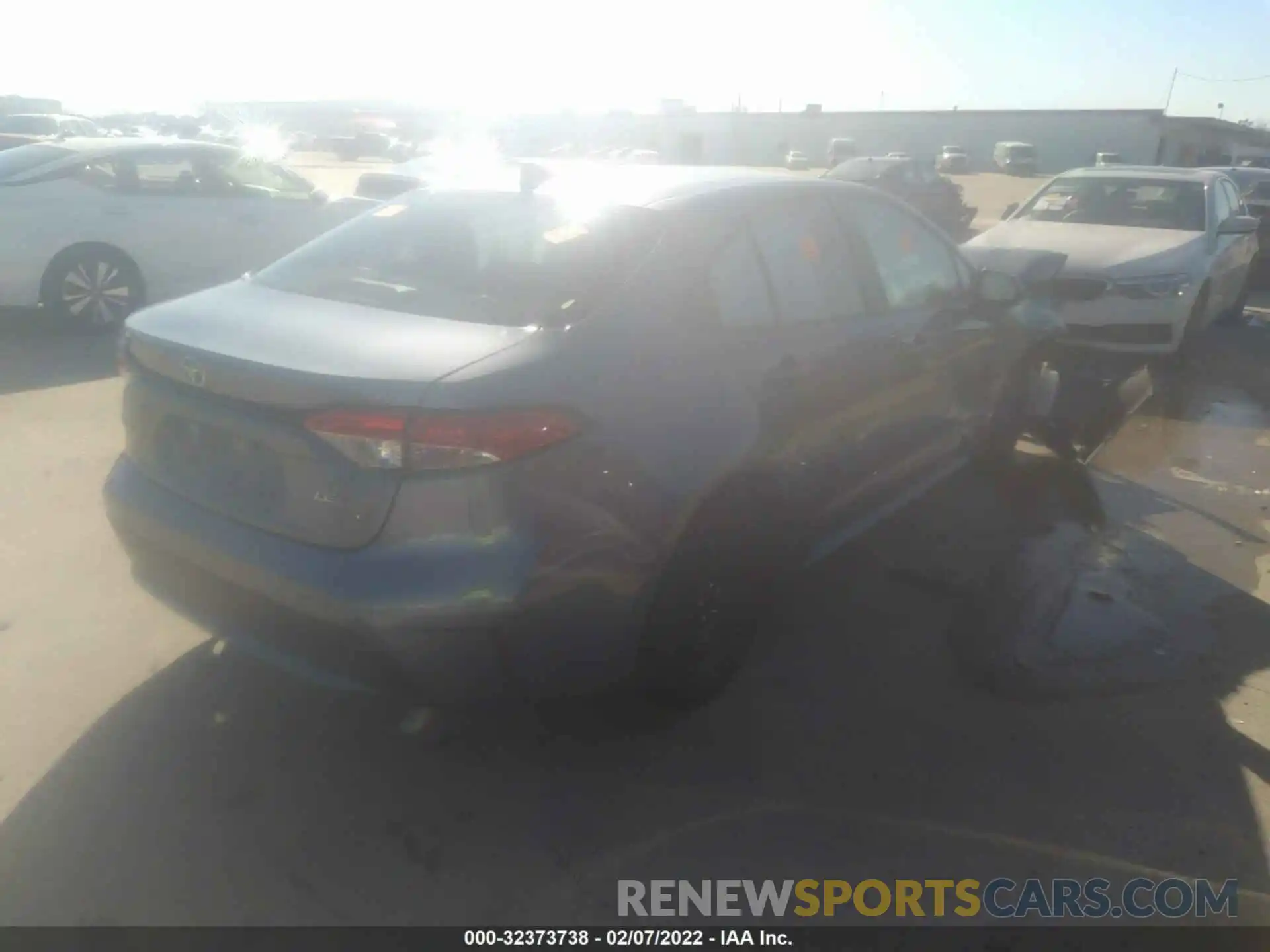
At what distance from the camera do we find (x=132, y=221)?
26.7 ft

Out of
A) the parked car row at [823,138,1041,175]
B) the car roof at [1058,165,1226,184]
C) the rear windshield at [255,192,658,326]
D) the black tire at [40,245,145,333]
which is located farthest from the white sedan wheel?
Result: the parked car row at [823,138,1041,175]

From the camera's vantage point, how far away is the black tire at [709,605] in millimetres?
2891

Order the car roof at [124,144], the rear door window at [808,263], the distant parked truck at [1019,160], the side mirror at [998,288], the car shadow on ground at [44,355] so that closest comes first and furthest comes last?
the rear door window at [808,263], the side mirror at [998,288], the car shadow on ground at [44,355], the car roof at [124,144], the distant parked truck at [1019,160]

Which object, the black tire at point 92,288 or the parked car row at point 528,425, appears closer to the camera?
the parked car row at point 528,425

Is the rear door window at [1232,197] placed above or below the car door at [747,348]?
below

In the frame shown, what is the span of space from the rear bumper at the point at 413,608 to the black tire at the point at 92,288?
19.9ft

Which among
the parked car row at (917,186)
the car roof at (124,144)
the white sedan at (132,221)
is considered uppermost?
the car roof at (124,144)

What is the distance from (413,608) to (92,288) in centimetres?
697

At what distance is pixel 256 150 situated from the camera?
9773mm

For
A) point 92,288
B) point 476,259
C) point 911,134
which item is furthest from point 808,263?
point 911,134

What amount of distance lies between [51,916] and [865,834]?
6.80ft

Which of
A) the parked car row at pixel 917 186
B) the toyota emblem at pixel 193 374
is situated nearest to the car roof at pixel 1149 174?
the toyota emblem at pixel 193 374

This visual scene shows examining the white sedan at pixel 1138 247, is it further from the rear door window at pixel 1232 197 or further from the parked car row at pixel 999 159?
the parked car row at pixel 999 159

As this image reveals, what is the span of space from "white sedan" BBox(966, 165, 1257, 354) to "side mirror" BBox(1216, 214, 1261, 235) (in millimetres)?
11
